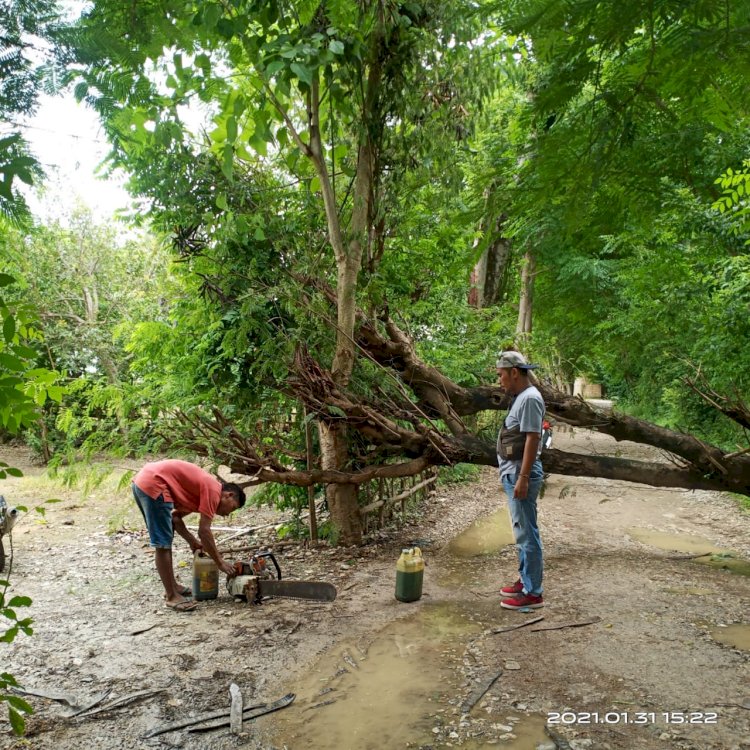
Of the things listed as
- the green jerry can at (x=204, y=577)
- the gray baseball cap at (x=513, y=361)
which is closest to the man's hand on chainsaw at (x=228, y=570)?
the green jerry can at (x=204, y=577)

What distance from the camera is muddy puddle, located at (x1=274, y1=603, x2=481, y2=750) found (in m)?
2.89

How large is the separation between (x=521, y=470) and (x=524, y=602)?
1068 millimetres

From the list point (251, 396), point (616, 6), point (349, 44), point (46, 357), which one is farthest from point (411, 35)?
point (46, 357)

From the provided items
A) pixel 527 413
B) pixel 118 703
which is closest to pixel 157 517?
pixel 118 703

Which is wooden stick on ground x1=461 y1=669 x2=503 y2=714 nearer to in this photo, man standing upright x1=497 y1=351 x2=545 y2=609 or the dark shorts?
man standing upright x1=497 y1=351 x2=545 y2=609

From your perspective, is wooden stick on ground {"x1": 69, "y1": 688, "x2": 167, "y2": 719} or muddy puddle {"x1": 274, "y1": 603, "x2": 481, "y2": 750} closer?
muddy puddle {"x1": 274, "y1": 603, "x2": 481, "y2": 750}

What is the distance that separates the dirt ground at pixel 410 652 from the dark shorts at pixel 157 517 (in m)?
0.58

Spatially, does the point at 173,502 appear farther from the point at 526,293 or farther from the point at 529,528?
the point at 526,293

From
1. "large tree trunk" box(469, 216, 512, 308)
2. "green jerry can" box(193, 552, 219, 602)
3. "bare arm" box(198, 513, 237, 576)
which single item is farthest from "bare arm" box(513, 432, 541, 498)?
"large tree trunk" box(469, 216, 512, 308)

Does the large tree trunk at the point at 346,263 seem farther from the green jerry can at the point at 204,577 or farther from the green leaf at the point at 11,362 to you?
the green leaf at the point at 11,362

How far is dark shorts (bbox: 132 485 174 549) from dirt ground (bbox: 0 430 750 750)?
579mm

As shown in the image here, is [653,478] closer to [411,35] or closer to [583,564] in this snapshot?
[583,564]

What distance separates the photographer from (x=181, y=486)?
4793 millimetres

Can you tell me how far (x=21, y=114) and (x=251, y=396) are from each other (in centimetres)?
519
